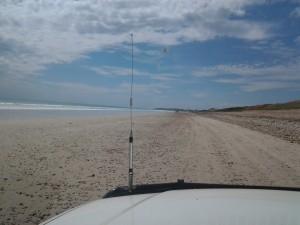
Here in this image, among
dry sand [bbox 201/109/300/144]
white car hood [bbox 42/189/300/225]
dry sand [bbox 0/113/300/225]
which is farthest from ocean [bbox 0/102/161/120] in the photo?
white car hood [bbox 42/189/300/225]

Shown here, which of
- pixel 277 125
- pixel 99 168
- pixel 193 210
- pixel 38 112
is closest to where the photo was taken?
pixel 193 210

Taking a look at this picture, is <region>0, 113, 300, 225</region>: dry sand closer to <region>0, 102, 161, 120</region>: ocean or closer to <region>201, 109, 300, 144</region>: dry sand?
<region>201, 109, 300, 144</region>: dry sand

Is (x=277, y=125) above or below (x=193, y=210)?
below

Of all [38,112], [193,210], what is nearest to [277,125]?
[38,112]

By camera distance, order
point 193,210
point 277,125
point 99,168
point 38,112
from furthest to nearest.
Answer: point 38,112 → point 277,125 → point 99,168 → point 193,210

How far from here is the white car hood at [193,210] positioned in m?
2.49

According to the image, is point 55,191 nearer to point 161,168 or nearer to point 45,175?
point 45,175

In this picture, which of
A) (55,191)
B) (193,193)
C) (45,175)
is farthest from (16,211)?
(193,193)

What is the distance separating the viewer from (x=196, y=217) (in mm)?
2557

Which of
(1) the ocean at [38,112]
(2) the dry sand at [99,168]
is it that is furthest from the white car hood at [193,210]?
(1) the ocean at [38,112]

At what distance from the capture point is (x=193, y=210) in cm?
277

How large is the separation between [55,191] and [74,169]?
2.55 metres

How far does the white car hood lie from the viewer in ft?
8.17

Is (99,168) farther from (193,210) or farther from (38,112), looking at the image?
(38,112)
